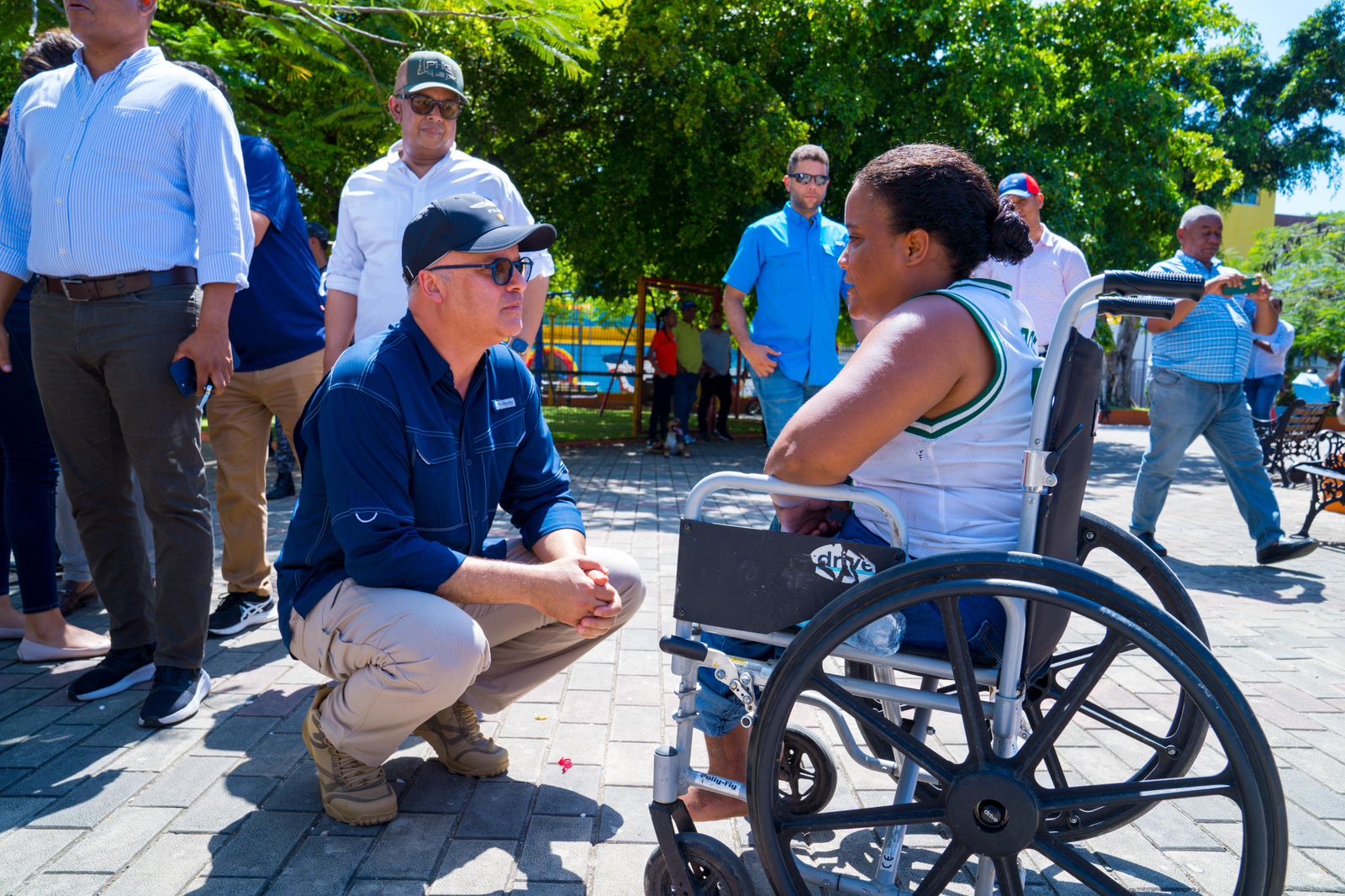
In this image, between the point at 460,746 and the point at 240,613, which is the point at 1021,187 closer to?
the point at 460,746

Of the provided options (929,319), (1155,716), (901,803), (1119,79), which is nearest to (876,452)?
(929,319)

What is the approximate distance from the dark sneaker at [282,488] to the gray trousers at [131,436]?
15.6ft

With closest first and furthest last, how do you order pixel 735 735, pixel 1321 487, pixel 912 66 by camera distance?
pixel 735 735, pixel 1321 487, pixel 912 66

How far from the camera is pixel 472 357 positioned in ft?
8.76

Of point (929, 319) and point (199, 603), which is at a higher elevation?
point (929, 319)

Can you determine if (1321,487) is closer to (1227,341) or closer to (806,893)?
(1227,341)

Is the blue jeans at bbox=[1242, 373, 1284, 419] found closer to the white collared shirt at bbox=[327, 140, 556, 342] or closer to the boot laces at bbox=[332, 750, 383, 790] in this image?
the white collared shirt at bbox=[327, 140, 556, 342]

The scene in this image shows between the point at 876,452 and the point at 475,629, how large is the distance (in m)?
1.07

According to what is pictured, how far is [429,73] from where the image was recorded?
379 centimetres

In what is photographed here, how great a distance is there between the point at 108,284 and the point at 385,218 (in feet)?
3.18

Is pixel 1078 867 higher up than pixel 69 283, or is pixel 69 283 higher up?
pixel 69 283

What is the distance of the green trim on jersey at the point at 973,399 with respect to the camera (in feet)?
6.57

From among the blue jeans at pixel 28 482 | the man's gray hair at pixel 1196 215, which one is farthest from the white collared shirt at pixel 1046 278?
the blue jeans at pixel 28 482

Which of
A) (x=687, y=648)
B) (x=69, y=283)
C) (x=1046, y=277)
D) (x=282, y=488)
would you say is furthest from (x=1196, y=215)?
(x=282, y=488)
